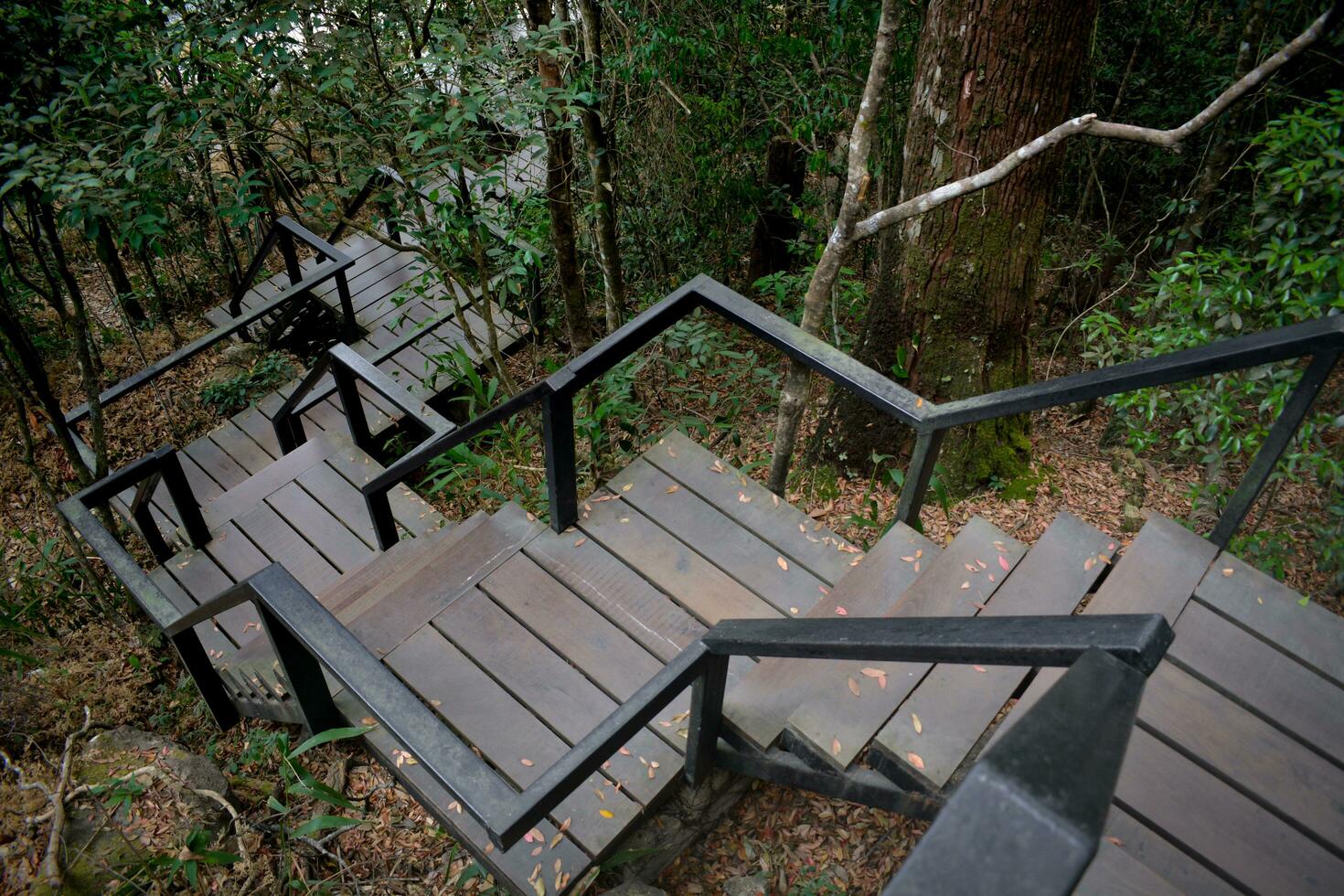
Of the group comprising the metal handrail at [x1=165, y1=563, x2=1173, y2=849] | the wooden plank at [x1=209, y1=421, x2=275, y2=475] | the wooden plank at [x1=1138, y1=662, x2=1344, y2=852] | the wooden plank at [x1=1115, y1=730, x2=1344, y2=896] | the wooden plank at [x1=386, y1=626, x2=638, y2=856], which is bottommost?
the wooden plank at [x1=209, y1=421, x2=275, y2=475]

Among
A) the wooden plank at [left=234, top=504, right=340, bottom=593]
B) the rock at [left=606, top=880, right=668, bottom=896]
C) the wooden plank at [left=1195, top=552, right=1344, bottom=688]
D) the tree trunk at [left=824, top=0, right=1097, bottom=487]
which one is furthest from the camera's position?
the wooden plank at [left=234, top=504, right=340, bottom=593]

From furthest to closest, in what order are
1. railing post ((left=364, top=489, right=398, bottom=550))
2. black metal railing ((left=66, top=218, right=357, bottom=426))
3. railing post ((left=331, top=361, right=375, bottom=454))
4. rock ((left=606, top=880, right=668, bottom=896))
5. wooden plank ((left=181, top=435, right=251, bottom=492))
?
wooden plank ((left=181, top=435, right=251, bottom=492))
black metal railing ((left=66, top=218, right=357, bottom=426))
railing post ((left=331, top=361, right=375, bottom=454))
railing post ((left=364, top=489, right=398, bottom=550))
rock ((left=606, top=880, right=668, bottom=896))

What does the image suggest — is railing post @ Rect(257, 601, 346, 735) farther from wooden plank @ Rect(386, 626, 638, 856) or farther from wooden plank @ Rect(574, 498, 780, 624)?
wooden plank @ Rect(574, 498, 780, 624)

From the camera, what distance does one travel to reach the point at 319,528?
5.14 meters

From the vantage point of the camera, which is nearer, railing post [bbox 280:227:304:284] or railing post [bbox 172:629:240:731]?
railing post [bbox 172:629:240:731]

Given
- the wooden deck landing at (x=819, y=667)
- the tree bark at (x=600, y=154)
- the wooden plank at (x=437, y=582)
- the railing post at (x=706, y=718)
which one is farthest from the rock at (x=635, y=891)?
the tree bark at (x=600, y=154)

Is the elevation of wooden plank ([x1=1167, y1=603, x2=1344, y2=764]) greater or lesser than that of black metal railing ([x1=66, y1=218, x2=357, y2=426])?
greater

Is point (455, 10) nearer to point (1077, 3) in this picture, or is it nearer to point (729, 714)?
point (1077, 3)

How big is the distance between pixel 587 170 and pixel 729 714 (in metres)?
4.60

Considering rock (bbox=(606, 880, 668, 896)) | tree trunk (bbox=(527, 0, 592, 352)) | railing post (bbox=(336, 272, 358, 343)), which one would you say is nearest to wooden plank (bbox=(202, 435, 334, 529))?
tree trunk (bbox=(527, 0, 592, 352))

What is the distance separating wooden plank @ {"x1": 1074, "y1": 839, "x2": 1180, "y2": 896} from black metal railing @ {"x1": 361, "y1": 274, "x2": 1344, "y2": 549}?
1132 millimetres

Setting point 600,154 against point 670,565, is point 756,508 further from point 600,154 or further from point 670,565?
point 600,154

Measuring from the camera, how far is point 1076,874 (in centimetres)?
83

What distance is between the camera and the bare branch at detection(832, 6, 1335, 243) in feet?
8.52
